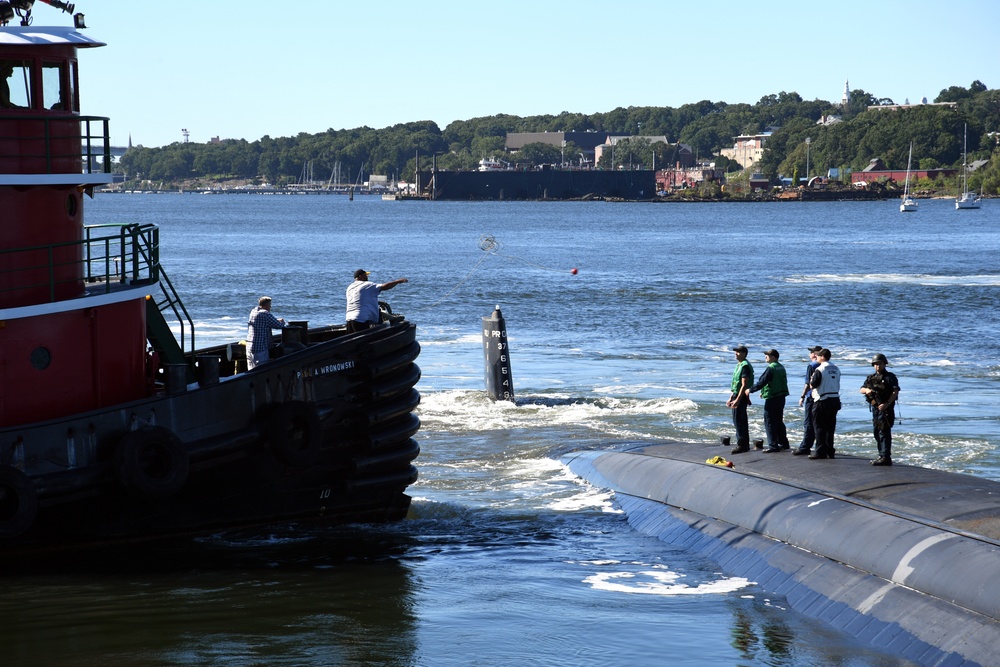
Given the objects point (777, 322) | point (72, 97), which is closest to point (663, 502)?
point (72, 97)

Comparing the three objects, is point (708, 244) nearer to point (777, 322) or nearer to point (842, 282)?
→ point (842, 282)

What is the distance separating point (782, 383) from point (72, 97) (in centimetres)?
1035

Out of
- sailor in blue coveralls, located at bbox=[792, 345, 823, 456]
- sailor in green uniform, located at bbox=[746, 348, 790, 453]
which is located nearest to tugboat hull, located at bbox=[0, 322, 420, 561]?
sailor in green uniform, located at bbox=[746, 348, 790, 453]

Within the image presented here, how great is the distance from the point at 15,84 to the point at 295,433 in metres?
5.63

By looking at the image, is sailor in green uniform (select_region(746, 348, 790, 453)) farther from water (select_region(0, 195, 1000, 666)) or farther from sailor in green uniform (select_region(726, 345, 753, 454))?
water (select_region(0, 195, 1000, 666))

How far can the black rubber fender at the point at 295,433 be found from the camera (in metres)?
17.1

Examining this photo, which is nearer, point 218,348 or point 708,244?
point 218,348

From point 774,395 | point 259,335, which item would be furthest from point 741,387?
point 259,335

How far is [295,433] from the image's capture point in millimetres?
17328

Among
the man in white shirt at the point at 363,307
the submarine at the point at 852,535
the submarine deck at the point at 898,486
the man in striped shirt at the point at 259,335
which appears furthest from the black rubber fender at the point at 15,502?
→ the submarine deck at the point at 898,486

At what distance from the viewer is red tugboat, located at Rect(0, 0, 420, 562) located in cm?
1534

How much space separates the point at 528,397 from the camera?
29.8m

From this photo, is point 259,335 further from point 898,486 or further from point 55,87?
point 898,486

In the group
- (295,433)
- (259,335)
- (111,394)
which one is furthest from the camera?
(259,335)
